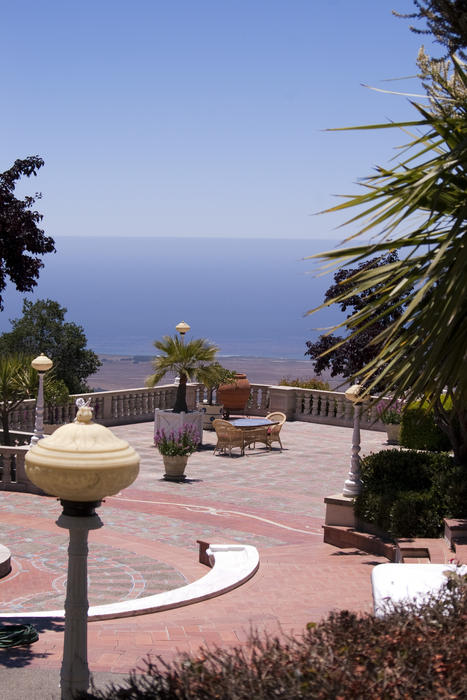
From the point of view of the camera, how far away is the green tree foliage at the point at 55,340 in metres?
41.4

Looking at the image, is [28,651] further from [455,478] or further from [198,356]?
[198,356]

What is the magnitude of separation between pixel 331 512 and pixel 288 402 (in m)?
14.1

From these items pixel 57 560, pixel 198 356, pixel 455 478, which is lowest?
pixel 57 560

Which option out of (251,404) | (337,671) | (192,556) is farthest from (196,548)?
(251,404)

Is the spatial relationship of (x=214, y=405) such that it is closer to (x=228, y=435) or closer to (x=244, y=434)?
(x=244, y=434)

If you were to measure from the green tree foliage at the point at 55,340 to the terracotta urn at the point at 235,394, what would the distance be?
1443 centimetres

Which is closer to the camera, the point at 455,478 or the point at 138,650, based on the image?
the point at 138,650

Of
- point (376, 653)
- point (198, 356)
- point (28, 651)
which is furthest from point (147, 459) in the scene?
point (376, 653)

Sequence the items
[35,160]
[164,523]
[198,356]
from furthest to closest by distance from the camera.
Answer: [198,356] < [164,523] < [35,160]

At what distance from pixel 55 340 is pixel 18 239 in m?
30.6

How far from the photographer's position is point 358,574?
12.4 metres

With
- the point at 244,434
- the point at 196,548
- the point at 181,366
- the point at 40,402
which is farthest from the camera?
the point at 181,366

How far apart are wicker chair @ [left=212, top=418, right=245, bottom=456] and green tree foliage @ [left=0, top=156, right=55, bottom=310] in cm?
1186

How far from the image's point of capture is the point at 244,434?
23.6m
